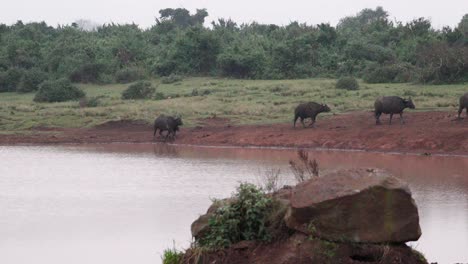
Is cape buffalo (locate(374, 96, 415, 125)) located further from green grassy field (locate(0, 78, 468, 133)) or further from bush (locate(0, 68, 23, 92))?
bush (locate(0, 68, 23, 92))

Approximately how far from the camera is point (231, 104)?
3653 cm

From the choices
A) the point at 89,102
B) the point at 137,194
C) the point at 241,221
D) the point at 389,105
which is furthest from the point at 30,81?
the point at 241,221

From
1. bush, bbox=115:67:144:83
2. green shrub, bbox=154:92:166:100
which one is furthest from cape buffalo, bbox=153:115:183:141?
bush, bbox=115:67:144:83

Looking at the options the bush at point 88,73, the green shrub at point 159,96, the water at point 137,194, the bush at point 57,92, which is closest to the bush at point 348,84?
the green shrub at point 159,96

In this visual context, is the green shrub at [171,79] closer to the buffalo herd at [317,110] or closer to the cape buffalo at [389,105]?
the buffalo herd at [317,110]

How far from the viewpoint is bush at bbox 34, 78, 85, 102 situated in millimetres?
40906

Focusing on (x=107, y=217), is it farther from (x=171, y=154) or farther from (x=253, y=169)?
(x=171, y=154)

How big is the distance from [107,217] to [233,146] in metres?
14.6

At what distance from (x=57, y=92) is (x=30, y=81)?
537cm

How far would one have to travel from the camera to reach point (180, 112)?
1394 inches

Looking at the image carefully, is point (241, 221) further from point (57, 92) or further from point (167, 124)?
point (57, 92)

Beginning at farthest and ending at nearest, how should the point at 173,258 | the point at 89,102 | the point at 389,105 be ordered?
the point at 89,102
the point at 389,105
the point at 173,258

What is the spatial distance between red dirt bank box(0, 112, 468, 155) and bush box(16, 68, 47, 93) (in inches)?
470

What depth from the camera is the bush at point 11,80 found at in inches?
1829
